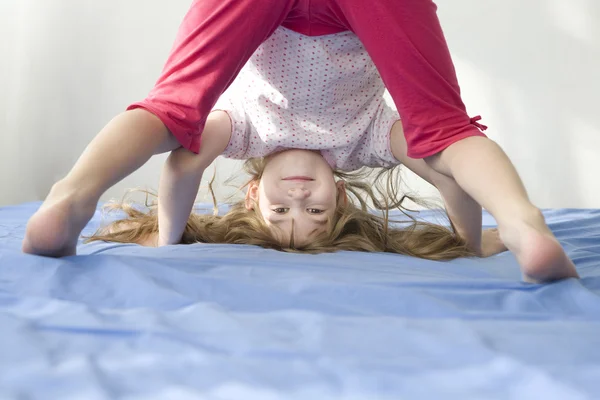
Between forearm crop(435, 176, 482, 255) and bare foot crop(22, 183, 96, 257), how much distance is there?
0.67m

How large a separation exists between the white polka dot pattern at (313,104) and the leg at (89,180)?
38 cm

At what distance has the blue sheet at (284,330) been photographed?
0.63 meters

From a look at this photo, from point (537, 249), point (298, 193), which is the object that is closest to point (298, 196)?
point (298, 193)

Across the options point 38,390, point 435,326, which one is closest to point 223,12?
point 435,326

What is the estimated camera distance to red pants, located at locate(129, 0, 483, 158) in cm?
120

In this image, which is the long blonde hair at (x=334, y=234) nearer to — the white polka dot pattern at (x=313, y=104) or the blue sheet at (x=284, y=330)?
the white polka dot pattern at (x=313, y=104)

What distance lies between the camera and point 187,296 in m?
0.96

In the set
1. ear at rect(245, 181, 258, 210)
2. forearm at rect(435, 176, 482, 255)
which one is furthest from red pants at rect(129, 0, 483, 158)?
ear at rect(245, 181, 258, 210)

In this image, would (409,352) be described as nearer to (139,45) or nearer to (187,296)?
(187,296)

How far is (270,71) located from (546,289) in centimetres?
76

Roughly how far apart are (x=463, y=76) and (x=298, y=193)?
6.65ft

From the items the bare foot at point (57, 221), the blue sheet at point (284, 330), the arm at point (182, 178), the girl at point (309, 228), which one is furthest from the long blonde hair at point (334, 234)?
the bare foot at point (57, 221)

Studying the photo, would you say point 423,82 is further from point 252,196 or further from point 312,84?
point 252,196

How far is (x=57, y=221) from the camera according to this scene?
3.36 feet
